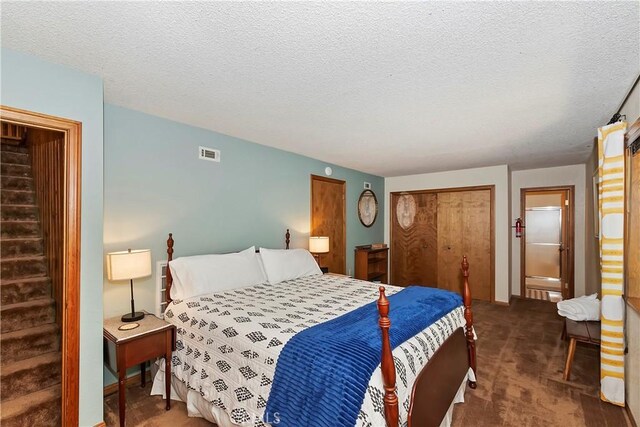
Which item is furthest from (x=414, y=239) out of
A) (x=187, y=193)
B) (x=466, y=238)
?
(x=187, y=193)

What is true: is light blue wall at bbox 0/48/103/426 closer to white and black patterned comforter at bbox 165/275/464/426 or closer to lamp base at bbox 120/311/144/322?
lamp base at bbox 120/311/144/322

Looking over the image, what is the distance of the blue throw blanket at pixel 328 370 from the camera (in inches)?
53.7

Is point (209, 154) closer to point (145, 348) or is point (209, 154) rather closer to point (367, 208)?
point (145, 348)

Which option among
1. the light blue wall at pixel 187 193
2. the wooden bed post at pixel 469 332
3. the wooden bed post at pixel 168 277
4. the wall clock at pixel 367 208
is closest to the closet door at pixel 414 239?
the wall clock at pixel 367 208

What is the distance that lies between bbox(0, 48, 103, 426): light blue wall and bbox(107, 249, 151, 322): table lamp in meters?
0.17

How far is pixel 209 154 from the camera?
3.20 m

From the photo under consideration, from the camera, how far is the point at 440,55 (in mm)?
1701

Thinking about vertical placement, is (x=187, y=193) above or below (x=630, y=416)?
above

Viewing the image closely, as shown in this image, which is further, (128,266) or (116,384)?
(116,384)

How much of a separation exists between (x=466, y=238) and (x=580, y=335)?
2883 mm

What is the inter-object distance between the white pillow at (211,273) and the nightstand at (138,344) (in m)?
0.35

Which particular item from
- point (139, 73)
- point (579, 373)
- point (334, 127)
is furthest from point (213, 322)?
point (579, 373)

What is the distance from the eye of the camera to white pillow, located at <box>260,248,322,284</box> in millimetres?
3254

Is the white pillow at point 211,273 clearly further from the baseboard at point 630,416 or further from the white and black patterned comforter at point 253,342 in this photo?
the baseboard at point 630,416
